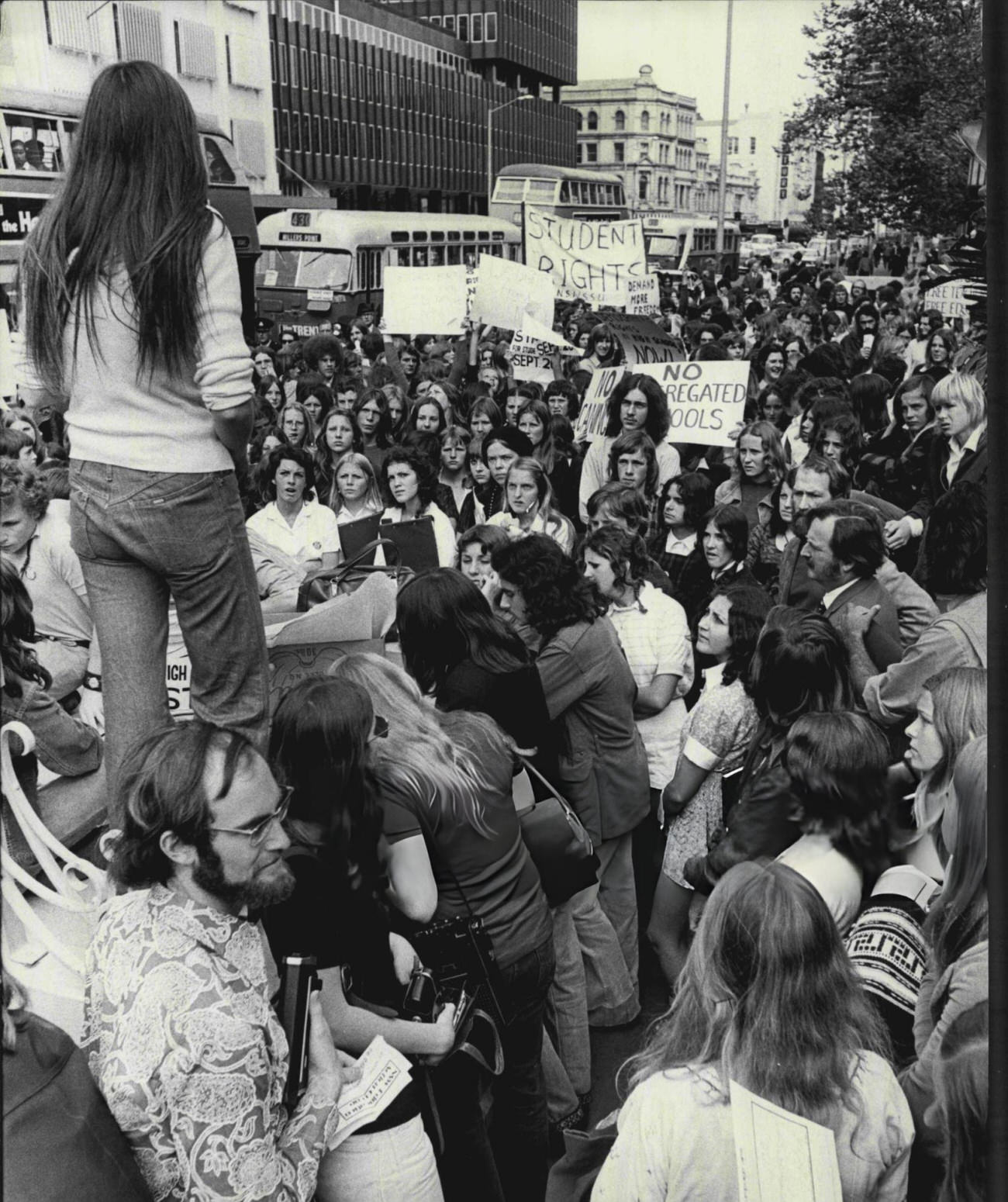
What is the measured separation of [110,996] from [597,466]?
6.21 m

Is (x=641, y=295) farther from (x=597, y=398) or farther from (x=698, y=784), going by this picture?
(x=698, y=784)

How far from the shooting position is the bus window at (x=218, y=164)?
14734 millimetres

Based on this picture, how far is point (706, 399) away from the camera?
848cm

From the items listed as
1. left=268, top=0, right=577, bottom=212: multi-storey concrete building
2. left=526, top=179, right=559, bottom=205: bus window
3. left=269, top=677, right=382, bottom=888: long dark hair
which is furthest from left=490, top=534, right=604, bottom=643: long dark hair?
left=268, top=0, right=577, bottom=212: multi-storey concrete building

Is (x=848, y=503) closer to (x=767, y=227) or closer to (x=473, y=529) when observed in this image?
(x=473, y=529)

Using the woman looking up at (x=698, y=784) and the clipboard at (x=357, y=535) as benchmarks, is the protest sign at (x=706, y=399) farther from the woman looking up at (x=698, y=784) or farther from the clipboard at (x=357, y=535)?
the woman looking up at (x=698, y=784)

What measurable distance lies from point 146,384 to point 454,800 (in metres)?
1.13

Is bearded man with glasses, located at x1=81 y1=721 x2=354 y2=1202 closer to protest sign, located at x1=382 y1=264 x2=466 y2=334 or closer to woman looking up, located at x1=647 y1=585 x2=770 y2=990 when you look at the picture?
woman looking up, located at x1=647 y1=585 x2=770 y2=990

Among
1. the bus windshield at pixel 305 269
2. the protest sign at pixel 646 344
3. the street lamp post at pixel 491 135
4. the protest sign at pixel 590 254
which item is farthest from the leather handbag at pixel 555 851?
the street lamp post at pixel 491 135

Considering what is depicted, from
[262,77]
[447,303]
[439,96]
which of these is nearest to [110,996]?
[447,303]

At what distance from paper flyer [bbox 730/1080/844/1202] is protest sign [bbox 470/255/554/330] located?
967cm

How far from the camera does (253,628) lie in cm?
257

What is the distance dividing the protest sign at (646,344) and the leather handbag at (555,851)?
7.22 metres

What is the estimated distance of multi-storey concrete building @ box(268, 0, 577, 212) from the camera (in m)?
48.1
